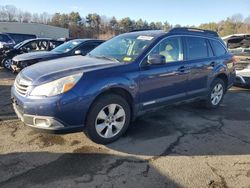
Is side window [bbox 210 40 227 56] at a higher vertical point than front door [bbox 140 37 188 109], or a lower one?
higher

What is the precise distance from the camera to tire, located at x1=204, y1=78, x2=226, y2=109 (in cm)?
657

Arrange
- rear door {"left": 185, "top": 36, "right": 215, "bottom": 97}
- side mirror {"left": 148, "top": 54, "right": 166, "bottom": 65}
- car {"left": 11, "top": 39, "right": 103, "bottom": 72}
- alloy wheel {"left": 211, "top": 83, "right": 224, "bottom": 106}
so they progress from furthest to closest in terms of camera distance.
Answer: car {"left": 11, "top": 39, "right": 103, "bottom": 72}, alloy wheel {"left": 211, "top": 83, "right": 224, "bottom": 106}, rear door {"left": 185, "top": 36, "right": 215, "bottom": 97}, side mirror {"left": 148, "top": 54, "right": 166, "bottom": 65}

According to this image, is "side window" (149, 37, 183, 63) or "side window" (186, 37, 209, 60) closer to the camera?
"side window" (149, 37, 183, 63)

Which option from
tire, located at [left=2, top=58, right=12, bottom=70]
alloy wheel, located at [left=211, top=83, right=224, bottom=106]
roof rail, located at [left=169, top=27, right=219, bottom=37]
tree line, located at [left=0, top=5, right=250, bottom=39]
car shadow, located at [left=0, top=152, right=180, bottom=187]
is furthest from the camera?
tree line, located at [left=0, top=5, right=250, bottom=39]

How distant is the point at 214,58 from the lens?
6.43 meters

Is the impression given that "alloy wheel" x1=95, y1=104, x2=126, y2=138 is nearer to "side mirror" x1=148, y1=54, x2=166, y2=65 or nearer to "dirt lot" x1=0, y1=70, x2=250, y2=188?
"dirt lot" x1=0, y1=70, x2=250, y2=188

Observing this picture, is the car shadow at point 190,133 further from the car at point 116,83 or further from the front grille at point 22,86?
the front grille at point 22,86

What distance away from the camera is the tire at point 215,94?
6.57 meters

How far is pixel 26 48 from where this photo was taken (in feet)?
44.8

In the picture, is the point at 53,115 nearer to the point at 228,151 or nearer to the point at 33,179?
the point at 33,179

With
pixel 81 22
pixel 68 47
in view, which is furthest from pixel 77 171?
pixel 81 22

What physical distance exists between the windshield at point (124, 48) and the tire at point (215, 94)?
2168mm

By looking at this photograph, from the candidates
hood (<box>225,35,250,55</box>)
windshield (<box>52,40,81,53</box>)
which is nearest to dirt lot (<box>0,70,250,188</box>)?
windshield (<box>52,40,81,53</box>)

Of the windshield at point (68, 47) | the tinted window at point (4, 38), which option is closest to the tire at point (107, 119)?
the windshield at point (68, 47)
